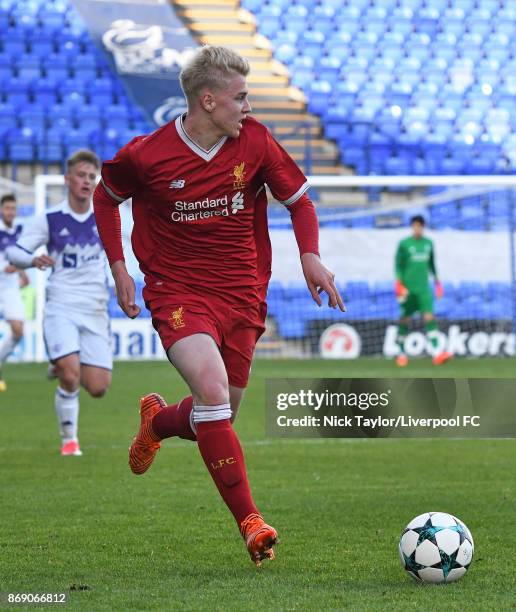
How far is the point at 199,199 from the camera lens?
4.80 metres

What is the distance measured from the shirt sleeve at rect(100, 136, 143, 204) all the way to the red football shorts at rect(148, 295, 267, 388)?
0.50 meters

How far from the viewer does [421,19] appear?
26.1 meters

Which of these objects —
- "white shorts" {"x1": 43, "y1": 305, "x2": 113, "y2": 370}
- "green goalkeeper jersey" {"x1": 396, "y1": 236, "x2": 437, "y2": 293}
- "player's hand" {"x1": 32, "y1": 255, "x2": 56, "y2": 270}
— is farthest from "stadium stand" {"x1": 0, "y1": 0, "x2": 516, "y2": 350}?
"player's hand" {"x1": 32, "y1": 255, "x2": 56, "y2": 270}

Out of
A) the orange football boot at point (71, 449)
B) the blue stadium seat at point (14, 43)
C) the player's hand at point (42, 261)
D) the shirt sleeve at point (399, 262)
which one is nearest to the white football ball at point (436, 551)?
the player's hand at point (42, 261)

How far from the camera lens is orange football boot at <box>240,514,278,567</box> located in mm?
4270

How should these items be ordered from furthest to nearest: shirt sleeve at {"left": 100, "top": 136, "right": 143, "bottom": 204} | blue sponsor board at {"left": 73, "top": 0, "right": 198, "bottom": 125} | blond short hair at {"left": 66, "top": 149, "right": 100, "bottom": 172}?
blue sponsor board at {"left": 73, "top": 0, "right": 198, "bottom": 125} < blond short hair at {"left": 66, "top": 149, "right": 100, "bottom": 172} < shirt sleeve at {"left": 100, "top": 136, "right": 143, "bottom": 204}

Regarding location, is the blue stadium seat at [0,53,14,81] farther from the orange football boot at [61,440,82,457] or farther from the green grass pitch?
the orange football boot at [61,440,82,457]

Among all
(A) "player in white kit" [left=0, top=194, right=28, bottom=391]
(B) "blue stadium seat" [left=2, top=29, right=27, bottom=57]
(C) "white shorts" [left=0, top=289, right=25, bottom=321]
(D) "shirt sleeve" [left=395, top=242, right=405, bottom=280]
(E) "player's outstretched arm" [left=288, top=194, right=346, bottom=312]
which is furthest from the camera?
(B) "blue stadium seat" [left=2, top=29, right=27, bottom=57]

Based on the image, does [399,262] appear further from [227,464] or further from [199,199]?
[227,464]

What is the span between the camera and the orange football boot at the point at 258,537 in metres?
4.27

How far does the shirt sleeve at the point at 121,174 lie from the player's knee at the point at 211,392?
3.10 feet

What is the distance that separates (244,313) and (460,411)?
99 centimetres

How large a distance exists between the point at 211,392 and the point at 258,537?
0.61 m

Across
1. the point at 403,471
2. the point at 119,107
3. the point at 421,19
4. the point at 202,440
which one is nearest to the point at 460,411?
the point at 202,440
